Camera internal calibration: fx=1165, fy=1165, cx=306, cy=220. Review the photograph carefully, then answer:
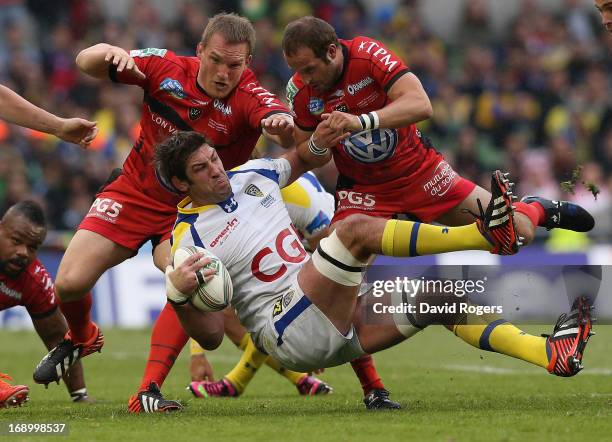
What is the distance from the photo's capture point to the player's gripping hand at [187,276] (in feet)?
21.5

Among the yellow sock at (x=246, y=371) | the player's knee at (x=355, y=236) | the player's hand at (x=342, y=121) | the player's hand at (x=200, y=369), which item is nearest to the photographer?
the player's knee at (x=355, y=236)

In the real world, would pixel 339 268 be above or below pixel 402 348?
above

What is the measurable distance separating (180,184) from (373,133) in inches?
67.8

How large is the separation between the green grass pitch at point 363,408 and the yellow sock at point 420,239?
95cm

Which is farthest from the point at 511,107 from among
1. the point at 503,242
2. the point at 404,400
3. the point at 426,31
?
the point at 503,242

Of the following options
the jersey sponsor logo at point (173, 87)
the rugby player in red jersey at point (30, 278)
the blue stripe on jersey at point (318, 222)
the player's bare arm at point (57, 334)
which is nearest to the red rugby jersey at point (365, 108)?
the blue stripe on jersey at point (318, 222)

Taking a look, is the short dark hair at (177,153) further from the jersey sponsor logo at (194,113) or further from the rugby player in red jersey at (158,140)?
the jersey sponsor logo at (194,113)

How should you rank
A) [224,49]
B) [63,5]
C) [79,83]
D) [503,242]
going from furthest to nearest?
[63,5], [79,83], [224,49], [503,242]

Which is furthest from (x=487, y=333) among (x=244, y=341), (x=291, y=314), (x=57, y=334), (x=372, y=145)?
(x=57, y=334)

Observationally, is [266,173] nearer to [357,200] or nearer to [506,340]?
[357,200]

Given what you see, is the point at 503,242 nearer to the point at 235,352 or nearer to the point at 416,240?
the point at 416,240

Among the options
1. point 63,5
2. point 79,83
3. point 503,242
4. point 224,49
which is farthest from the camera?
point 63,5

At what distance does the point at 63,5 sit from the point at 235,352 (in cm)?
998

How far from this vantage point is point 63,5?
20938mm
